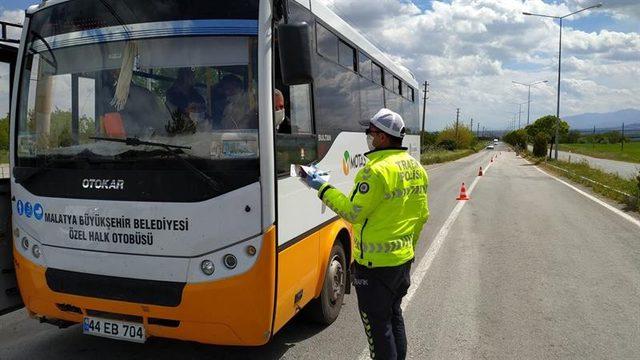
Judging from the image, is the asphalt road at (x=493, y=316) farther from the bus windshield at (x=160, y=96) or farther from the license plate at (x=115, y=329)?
the bus windshield at (x=160, y=96)

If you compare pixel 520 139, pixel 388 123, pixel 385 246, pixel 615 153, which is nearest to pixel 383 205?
pixel 385 246

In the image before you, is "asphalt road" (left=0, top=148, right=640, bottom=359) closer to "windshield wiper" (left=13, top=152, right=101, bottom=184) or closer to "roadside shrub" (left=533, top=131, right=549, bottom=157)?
"windshield wiper" (left=13, top=152, right=101, bottom=184)

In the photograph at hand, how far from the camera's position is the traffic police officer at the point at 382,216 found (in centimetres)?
315

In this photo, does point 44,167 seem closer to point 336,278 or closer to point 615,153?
point 336,278

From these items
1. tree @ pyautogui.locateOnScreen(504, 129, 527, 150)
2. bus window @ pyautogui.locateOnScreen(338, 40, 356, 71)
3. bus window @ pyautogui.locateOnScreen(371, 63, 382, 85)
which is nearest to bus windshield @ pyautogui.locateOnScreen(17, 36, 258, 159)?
bus window @ pyautogui.locateOnScreen(338, 40, 356, 71)

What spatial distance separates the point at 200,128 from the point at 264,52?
Answer: 0.68 m

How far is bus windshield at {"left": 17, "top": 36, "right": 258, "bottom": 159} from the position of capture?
3.50m

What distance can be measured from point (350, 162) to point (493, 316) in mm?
2248

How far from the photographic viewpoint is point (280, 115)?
→ 3.72 m

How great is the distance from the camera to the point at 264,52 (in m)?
3.48

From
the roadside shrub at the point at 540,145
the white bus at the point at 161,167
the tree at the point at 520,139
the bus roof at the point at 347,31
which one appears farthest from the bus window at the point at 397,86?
the tree at the point at 520,139

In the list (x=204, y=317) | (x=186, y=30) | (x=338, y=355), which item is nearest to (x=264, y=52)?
(x=186, y=30)

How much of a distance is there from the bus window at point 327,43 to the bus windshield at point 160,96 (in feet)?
4.74

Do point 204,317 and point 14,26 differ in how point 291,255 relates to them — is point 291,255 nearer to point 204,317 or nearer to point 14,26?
point 204,317
